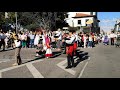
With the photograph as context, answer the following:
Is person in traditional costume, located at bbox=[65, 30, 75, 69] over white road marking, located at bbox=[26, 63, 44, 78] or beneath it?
over

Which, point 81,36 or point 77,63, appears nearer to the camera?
point 77,63

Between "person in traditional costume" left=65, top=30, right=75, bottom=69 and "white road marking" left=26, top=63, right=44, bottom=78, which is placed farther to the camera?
"person in traditional costume" left=65, top=30, right=75, bottom=69

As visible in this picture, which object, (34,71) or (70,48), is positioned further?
(70,48)

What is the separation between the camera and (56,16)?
74312 millimetres

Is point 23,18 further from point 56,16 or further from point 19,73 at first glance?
point 19,73

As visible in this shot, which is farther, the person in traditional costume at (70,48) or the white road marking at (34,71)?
the person in traditional costume at (70,48)

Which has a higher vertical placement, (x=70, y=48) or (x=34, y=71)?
(x=70, y=48)

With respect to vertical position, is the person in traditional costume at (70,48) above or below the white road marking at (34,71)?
above
